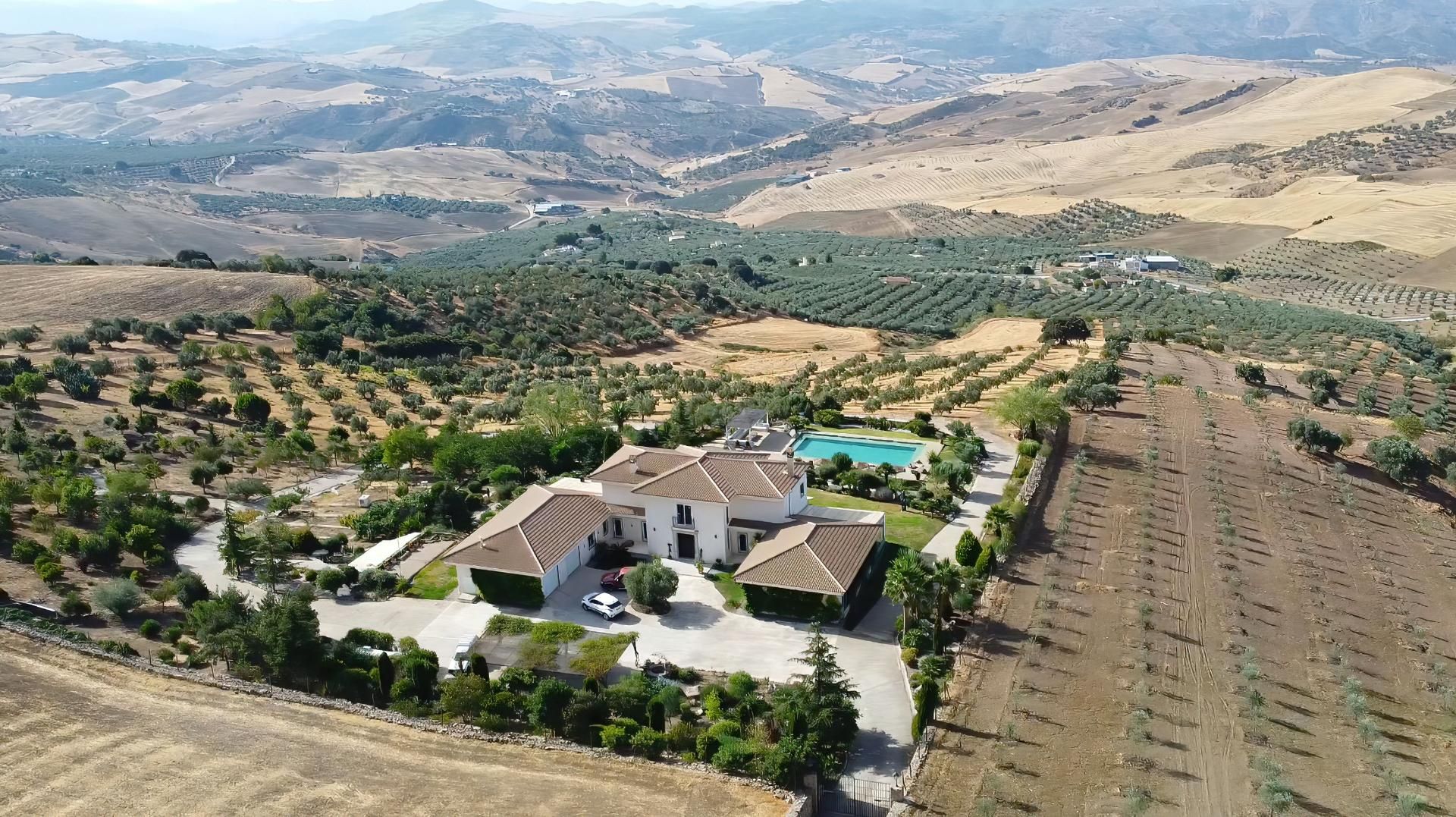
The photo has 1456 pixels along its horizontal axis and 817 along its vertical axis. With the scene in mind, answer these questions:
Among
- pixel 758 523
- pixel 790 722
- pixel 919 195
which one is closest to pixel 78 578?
pixel 758 523

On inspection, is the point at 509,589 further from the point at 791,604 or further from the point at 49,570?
the point at 49,570

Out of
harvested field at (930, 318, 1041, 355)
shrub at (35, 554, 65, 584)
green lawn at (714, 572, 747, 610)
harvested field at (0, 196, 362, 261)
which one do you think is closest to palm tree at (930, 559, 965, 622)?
green lawn at (714, 572, 747, 610)

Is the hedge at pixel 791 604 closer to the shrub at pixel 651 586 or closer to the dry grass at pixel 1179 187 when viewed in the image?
the shrub at pixel 651 586

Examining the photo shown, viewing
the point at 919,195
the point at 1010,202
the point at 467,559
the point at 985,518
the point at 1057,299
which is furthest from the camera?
the point at 919,195

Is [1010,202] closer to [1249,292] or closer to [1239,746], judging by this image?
[1249,292]

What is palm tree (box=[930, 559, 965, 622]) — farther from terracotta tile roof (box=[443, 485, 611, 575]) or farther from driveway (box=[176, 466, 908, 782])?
terracotta tile roof (box=[443, 485, 611, 575])

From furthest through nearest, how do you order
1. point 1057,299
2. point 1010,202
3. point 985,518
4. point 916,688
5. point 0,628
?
point 1010,202
point 1057,299
point 985,518
point 0,628
point 916,688

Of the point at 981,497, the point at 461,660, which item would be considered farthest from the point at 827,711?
the point at 981,497

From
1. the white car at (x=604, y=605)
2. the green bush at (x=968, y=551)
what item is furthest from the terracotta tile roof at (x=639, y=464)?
the green bush at (x=968, y=551)
